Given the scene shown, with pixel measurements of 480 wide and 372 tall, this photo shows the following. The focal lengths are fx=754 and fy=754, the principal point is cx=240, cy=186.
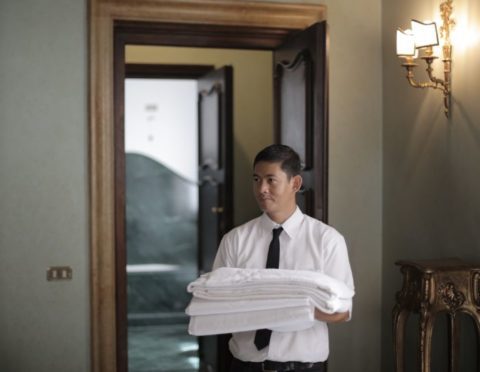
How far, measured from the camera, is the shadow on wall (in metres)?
7.39

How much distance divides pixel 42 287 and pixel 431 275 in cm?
204

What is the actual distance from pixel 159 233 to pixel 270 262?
5353 millimetres

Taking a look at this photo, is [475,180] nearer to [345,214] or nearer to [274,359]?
[345,214]

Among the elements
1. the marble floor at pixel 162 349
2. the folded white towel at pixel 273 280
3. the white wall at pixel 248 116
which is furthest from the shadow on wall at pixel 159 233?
the folded white towel at pixel 273 280

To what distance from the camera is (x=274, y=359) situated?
2402 millimetres

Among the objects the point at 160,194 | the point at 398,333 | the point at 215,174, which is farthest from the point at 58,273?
the point at 160,194

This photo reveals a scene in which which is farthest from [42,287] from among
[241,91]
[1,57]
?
[241,91]

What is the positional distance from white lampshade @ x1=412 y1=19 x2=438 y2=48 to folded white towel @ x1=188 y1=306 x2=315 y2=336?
1.64 meters

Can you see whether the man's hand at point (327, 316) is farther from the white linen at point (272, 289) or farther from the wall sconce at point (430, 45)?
the wall sconce at point (430, 45)

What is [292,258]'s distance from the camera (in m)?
2.54

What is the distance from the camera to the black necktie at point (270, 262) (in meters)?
2.42

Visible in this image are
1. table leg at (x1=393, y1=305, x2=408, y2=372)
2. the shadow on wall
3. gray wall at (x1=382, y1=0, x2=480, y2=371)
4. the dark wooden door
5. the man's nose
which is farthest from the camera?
the shadow on wall

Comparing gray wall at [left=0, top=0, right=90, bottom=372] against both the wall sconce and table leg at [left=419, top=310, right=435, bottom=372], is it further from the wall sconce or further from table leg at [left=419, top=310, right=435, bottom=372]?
table leg at [left=419, top=310, right=435, bottom=372]

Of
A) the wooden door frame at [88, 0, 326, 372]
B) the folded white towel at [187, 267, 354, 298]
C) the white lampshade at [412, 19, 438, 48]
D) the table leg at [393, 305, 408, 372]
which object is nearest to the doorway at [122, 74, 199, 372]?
the wooden door frame at [88, 0, 326, 372]
